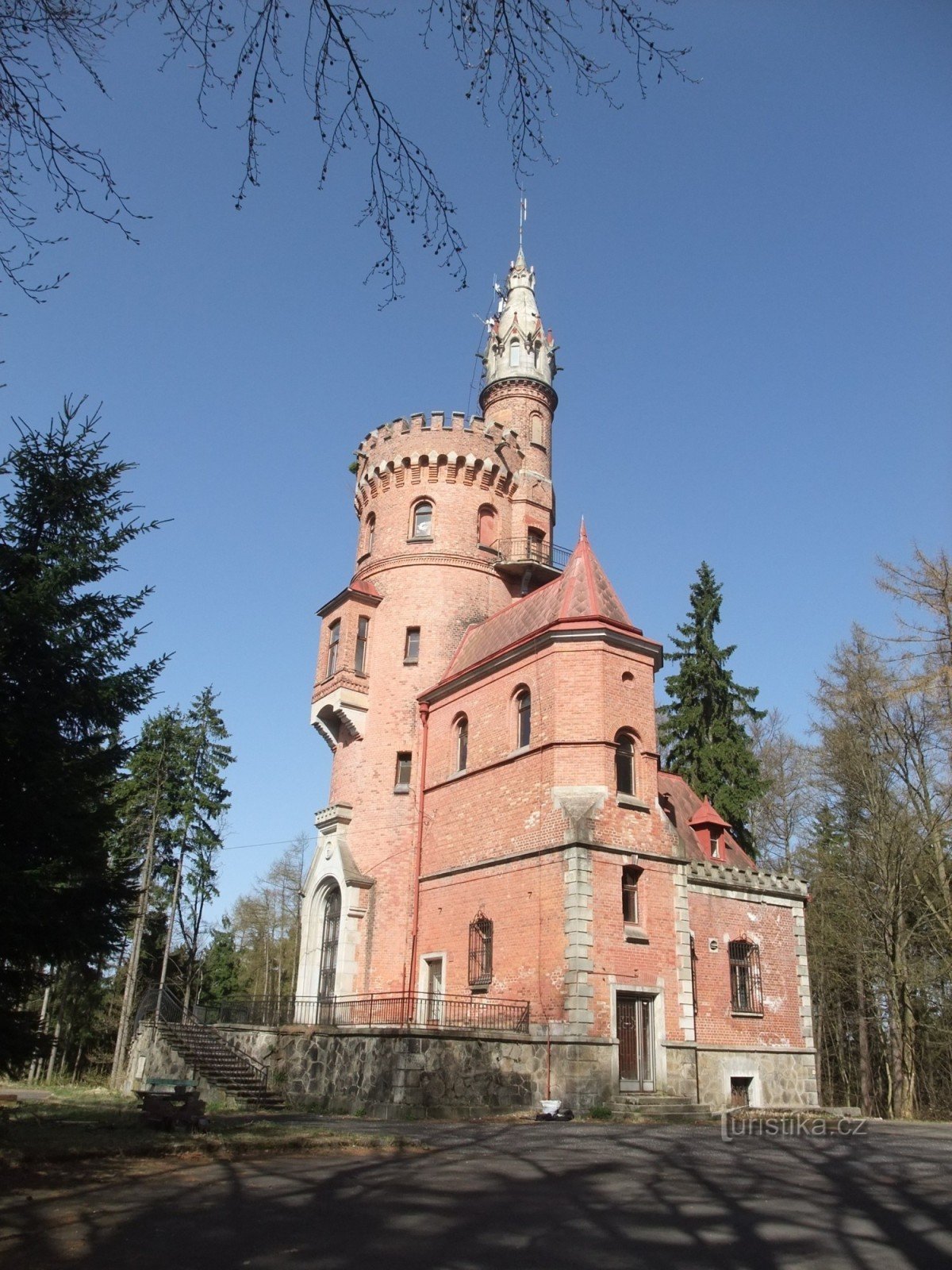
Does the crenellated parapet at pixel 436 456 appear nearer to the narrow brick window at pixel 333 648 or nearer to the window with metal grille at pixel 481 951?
the narrow brick window at pixel 333 648

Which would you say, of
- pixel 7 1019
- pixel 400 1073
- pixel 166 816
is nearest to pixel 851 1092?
pixel 400 1073

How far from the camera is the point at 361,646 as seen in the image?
2908 centimetres

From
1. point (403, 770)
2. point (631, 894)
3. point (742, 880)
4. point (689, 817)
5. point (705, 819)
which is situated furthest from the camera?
point (403, 770)

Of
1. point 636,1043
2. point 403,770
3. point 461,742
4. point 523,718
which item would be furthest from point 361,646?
point 636,1043

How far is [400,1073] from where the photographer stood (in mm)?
18203

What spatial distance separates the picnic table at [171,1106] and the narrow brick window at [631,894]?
10089 mm

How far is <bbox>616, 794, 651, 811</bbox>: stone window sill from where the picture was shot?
21.7 m

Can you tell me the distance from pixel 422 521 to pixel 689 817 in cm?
1206

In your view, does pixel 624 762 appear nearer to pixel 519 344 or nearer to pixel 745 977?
pixel 745 977

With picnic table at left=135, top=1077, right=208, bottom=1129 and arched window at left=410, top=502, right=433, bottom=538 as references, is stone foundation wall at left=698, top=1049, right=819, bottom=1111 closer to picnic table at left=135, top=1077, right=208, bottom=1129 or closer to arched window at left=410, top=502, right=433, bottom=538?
picnic table at left=135, top=1077, right=208, bottom=1129

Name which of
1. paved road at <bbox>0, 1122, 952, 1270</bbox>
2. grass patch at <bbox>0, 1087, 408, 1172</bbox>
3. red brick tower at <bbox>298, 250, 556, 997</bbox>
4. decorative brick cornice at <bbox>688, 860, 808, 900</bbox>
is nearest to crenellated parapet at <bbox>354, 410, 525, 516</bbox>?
red brick tower at <bbox>298, 250, 556, 997</bbox>

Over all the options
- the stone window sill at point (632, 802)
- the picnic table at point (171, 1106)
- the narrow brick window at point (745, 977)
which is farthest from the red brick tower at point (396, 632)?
the picnic table at point (171, 1106)

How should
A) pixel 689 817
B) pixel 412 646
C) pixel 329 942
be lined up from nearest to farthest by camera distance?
pixel 689 817 → pixel 329 942 → pixel 412 646

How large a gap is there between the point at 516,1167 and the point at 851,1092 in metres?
31.1
